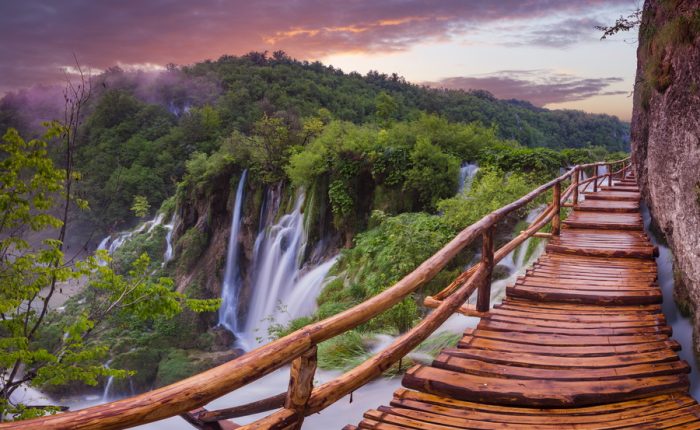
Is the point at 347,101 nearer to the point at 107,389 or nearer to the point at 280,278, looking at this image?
the point at 280,278

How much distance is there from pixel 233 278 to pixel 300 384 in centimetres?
2254

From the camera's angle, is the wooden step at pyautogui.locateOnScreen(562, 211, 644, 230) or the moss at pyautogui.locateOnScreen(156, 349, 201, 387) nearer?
the wooden step at pyautogui.locateOnScreen(562, 211, 644, 230)

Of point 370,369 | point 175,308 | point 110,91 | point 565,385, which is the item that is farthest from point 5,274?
point 110,91

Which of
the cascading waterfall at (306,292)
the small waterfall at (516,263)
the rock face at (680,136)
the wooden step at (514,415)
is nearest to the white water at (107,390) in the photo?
the cascading waterfall at (306,292)

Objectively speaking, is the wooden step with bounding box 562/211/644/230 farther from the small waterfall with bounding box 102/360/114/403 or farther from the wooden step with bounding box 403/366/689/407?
the small waterfall with bounding box 102/360/114/403

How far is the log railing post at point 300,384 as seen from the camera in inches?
89.0

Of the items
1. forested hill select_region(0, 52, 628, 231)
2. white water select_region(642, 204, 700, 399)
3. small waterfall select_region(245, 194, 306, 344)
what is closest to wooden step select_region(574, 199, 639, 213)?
white water select_region(642, 204, 700, 399)

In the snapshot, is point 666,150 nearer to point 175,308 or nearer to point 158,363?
point 175,308

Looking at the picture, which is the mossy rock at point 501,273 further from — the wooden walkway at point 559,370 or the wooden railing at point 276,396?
the wooden railing at point 276,396

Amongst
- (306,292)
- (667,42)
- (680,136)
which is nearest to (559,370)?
(680,136)

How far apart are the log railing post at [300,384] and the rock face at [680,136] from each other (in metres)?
3.25

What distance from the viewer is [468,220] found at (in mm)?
12180

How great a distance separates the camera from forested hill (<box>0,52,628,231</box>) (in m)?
31.6

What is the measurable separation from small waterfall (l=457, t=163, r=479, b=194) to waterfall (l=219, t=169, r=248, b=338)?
11.4 meters
